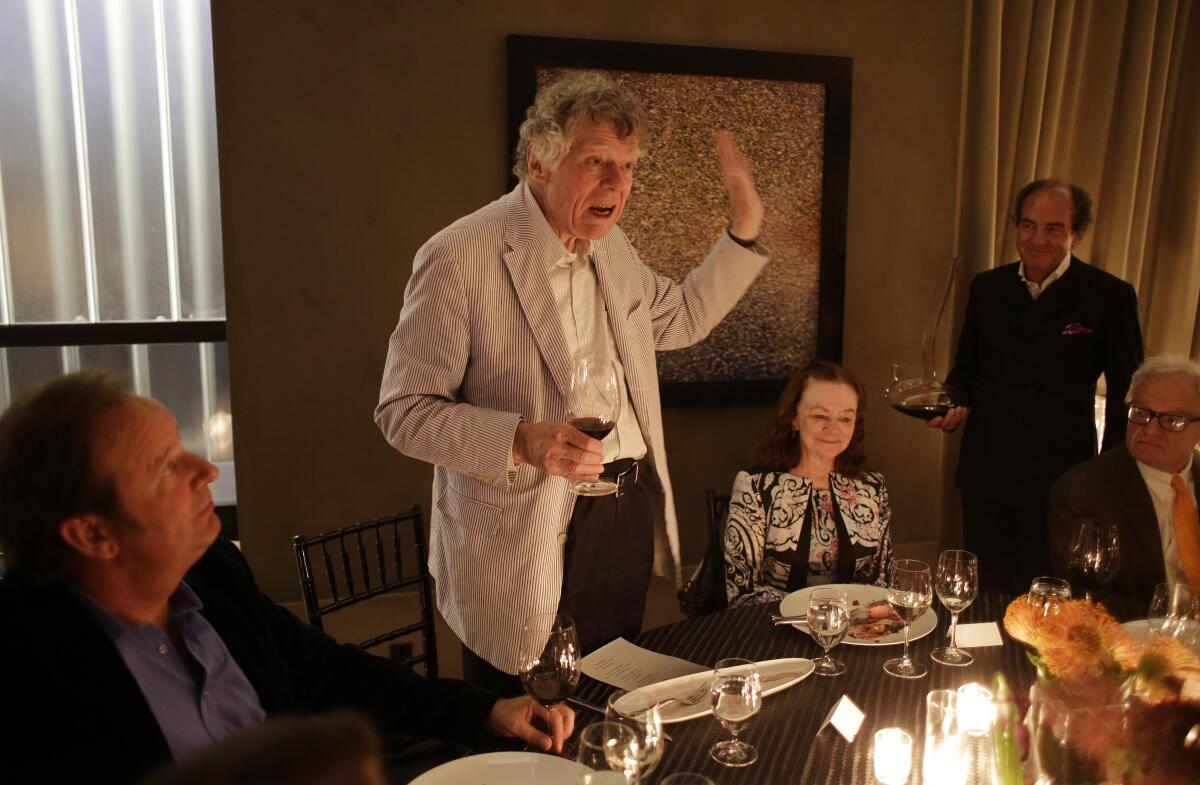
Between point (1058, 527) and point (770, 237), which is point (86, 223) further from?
point (1058, 527)

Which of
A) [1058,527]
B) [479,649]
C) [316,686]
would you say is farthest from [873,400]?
[316,686]

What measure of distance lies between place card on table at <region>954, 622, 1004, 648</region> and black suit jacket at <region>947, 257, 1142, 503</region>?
1193 mm

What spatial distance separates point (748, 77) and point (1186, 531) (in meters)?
2.02

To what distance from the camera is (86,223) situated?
10.5ft

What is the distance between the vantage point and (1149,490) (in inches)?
88.6

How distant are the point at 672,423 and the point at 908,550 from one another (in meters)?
1.21

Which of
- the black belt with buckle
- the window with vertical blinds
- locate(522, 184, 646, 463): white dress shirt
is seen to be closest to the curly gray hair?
locate(522, 184, 646, 463): white dress shirt

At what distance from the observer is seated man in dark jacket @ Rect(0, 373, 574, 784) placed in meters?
1.14

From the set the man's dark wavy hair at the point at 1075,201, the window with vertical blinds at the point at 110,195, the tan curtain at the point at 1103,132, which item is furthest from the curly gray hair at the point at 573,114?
the tan curtain at the point at 1103,132

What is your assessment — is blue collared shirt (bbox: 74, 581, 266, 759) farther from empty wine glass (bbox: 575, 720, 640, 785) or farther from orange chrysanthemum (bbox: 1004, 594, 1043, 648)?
orange chrysanthemum (bbox: 1004, 594, 1043, 648)

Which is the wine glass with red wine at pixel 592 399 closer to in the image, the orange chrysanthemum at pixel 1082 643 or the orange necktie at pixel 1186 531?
the orange chrysanthemum at pixel 1082 643

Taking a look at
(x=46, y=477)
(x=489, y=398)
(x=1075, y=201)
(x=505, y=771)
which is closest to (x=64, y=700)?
(x=46, y=477)

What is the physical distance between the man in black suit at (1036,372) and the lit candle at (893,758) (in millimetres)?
1666

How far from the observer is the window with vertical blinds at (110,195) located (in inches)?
122
